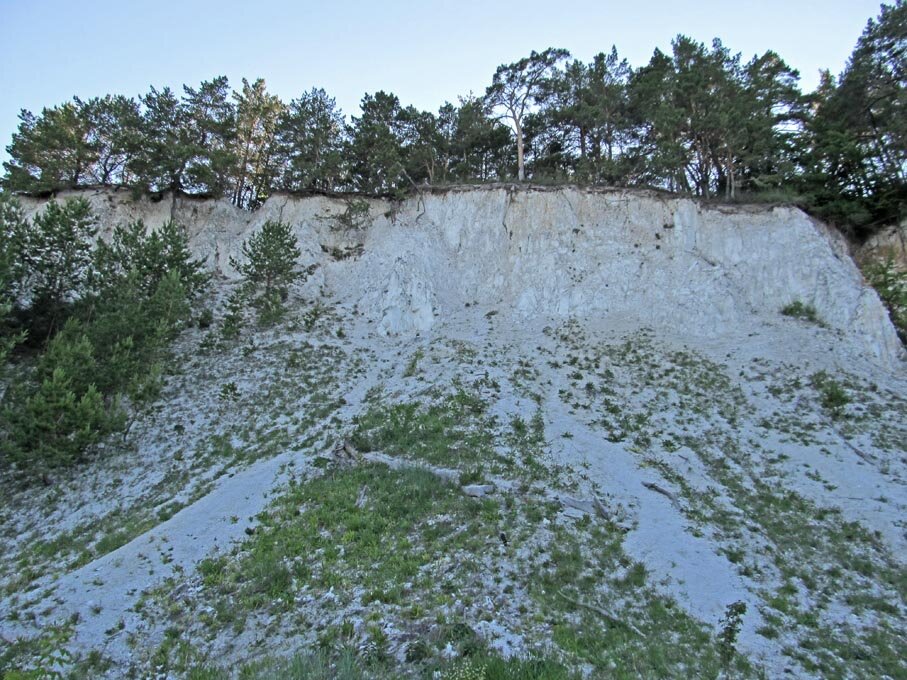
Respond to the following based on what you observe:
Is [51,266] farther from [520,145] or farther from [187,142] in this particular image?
[520,145]

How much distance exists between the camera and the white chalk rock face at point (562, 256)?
23656mm

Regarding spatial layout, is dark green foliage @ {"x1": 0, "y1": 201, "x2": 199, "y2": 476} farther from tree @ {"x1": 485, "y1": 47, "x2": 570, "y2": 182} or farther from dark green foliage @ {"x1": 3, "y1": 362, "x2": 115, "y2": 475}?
tree @ {"x1": 485, "y1": 47, "x2": 570, "y2": 182}

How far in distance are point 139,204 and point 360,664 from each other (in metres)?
32.1

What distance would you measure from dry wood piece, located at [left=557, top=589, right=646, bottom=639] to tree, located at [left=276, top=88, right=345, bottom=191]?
27.4 meters

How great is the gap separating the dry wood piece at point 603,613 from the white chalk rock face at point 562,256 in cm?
1659

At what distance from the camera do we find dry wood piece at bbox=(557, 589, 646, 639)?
8.56 m

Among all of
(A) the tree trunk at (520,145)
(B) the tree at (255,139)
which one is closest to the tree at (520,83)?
(A) the tree trunk at (520,145)

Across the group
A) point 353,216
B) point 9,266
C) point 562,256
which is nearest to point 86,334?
point 9,266

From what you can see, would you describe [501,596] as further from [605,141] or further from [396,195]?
[605,141]

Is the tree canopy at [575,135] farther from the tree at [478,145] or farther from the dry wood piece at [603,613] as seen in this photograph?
the dry wood piece at [603,613]

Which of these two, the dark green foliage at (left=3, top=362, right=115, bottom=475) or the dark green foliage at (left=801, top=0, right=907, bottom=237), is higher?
the dark green foliage at (left=801, top=0, right=907, bottom=237)

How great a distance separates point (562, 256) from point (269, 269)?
15.5 metres

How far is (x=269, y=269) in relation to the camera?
2458 cm

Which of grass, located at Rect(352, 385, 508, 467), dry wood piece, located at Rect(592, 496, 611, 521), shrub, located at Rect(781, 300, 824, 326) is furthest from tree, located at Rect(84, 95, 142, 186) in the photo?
shrub, located at Rect(781, 300, 824, 326)
